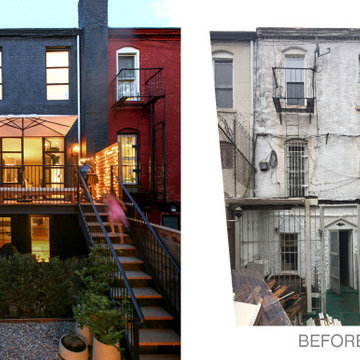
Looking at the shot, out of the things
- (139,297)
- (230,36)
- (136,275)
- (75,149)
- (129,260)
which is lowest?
(139,297)

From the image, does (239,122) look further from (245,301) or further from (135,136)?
(245,301)

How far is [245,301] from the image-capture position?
2.99 metres

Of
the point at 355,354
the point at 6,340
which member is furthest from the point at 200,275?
the point at 6,340

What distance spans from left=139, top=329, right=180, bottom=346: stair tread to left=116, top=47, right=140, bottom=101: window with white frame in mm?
1854

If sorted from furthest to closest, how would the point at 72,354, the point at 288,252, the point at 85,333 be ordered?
the point at 85,333 < the point at 72,354 < the point at 288,252

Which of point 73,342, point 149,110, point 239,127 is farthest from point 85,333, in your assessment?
point 239,127

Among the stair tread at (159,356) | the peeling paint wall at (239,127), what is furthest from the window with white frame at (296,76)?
the stair tread at (159,356)

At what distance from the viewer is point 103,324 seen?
10.5 ft

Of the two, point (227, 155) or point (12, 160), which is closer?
point (227, 155)

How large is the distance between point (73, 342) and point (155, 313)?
0.66 meters

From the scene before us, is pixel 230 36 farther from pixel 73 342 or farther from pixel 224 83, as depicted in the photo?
pixel 73 342

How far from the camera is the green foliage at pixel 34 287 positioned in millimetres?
3779

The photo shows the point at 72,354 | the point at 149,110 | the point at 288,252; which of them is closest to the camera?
the point at 288,252

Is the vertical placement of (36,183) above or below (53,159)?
below
